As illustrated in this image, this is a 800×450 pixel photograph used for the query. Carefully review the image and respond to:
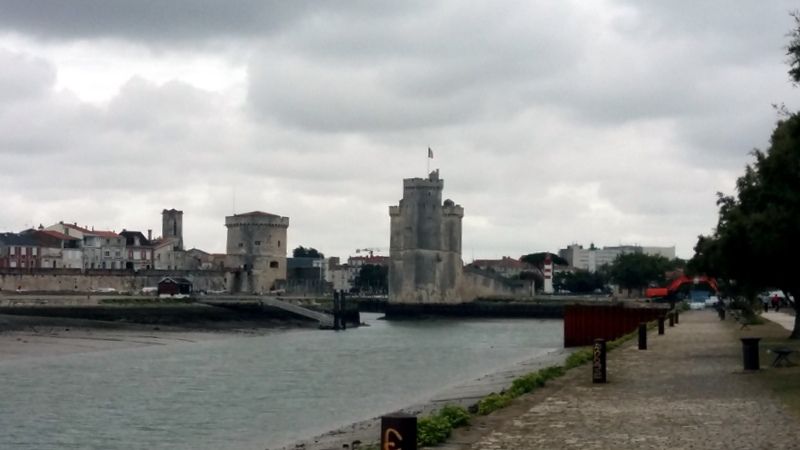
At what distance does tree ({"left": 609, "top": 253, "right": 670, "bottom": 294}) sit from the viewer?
12862cm

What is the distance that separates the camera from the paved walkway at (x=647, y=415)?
1310 cm

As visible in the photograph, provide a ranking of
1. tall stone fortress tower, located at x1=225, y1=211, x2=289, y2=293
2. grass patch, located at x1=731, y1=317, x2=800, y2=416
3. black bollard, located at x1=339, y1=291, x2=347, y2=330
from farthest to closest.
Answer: tall stone fortress tower, located at x1=225, y1=211, x2=289, y2=293
black bollard, located at x1=339, y1=291, x2=347, y2=330
grass patch, located at x1=731, y1=317, x2=800, y2=416

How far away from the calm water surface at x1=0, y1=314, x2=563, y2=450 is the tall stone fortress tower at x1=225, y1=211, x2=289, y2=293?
52961 mm

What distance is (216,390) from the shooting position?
97.1 feet

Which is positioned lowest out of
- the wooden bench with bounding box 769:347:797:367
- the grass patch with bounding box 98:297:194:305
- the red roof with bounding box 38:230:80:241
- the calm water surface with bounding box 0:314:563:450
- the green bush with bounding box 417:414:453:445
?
the calm water surface with bounding box 0:314:563:450

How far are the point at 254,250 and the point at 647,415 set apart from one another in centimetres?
9336

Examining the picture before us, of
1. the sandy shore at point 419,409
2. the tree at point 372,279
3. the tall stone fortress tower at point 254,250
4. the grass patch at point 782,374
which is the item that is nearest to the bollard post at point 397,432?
the sandy shore at point 419,409

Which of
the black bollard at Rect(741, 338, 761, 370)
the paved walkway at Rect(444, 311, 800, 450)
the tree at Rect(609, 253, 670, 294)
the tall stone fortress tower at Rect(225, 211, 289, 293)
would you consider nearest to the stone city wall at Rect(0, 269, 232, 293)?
the tall stone fortress tower at Rect(225, 211, 289, 293)

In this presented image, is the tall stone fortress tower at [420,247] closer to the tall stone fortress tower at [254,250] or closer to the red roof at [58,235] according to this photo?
the tall stone fortress tower at [254,250]

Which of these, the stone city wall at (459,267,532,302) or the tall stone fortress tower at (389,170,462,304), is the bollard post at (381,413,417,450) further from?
the stone city wall at (459,267,532,302)

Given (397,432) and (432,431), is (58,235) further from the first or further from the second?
(397,432)

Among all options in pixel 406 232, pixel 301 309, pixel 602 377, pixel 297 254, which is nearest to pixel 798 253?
pixel 602 377

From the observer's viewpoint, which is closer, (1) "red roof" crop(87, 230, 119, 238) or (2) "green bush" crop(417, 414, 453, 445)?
(2) "green bush" crop(417, 414, 453, 445)

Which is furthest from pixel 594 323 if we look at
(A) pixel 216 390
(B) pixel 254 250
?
(B) pixel 254 250
